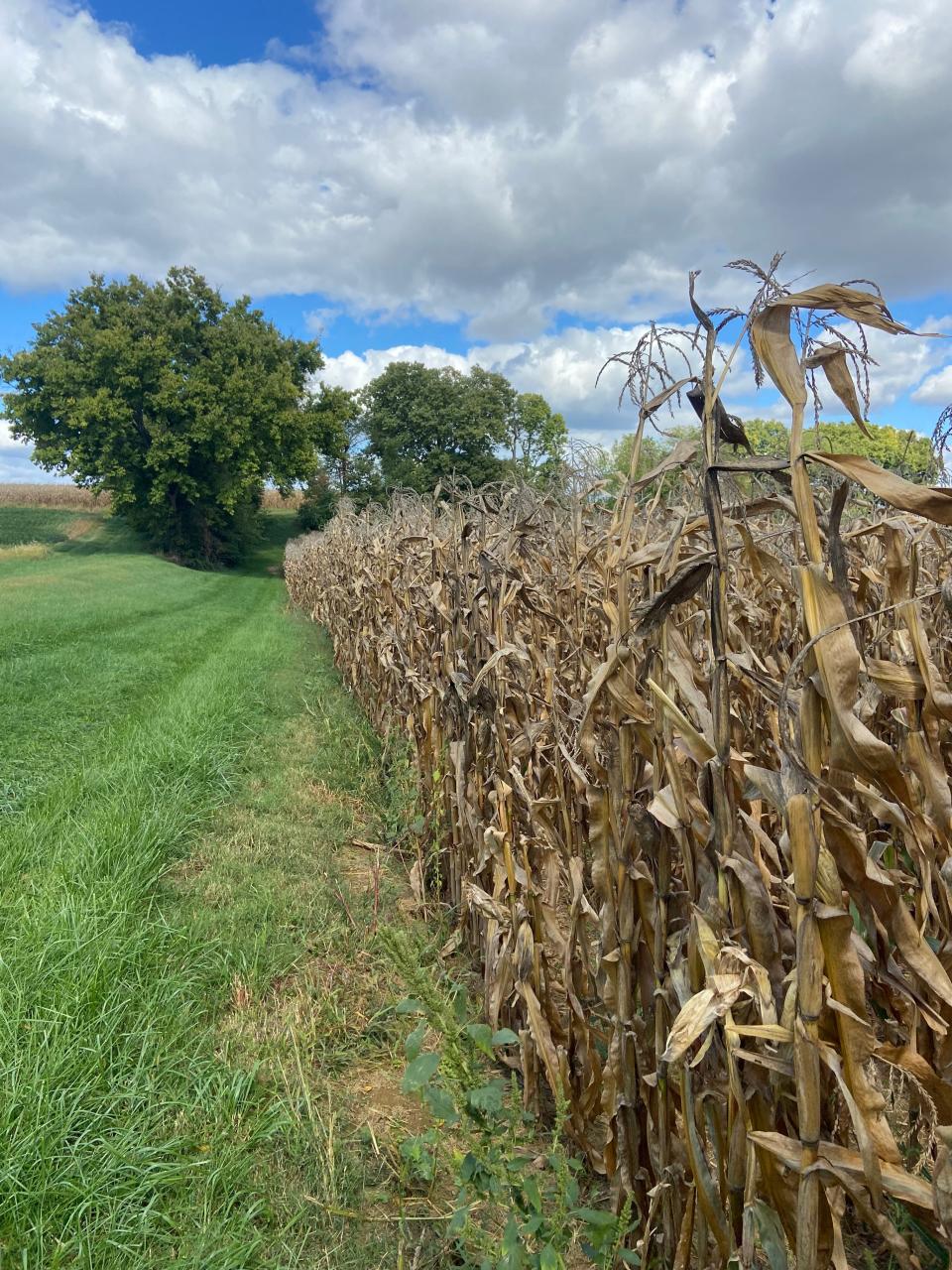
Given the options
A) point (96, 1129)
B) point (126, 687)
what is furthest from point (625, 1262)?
point (126, 687)

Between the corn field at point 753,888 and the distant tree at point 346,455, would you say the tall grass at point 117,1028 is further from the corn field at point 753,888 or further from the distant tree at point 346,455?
the distant tree at point 346,455

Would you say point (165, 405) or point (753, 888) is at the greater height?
point (165, 405)

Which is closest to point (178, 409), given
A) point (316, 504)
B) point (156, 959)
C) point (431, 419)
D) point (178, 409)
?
point (178, 409)

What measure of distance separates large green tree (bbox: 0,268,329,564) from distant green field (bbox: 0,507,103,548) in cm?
588

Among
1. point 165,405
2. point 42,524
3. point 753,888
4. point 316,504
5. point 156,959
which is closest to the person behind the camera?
point 753,888

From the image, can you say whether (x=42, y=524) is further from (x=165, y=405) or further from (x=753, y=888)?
(x=753, y=888)

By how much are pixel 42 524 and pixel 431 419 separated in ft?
76.4

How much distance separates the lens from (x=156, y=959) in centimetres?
331

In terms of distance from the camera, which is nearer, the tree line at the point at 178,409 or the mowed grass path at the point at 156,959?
the mowed grass path at the point at 156,959

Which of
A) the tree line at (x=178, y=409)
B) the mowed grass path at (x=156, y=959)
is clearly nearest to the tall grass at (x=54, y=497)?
the tree line at (x=178, y=409)

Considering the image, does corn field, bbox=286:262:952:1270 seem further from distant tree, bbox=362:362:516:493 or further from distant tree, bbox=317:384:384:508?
distant tree, bbox=362:362:516:493

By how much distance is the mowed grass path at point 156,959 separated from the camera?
85.8 inches

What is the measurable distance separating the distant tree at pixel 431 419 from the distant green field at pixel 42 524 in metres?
17.7

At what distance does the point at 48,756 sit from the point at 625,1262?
5811 millimetres
